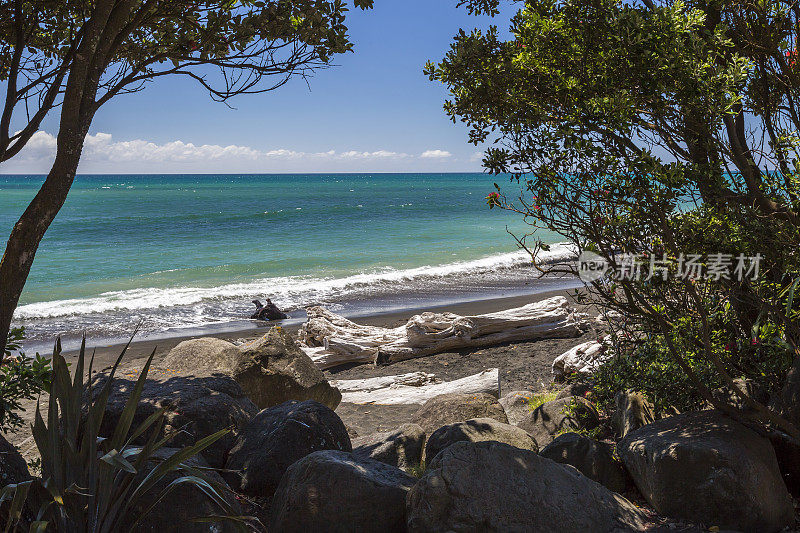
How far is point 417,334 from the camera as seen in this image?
34.3 ft

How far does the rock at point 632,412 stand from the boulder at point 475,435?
0.80 meters

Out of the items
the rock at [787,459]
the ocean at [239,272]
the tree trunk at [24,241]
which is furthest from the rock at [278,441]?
the ocean at [239,272]

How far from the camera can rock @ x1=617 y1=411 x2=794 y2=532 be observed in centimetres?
367

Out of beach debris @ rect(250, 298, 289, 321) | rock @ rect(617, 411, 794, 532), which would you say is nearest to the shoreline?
beach debris @ rect(250, 298, 289, 321)

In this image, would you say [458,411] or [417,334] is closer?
[458,411]

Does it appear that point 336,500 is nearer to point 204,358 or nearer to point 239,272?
point 204,358

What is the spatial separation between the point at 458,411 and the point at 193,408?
99.6 inches

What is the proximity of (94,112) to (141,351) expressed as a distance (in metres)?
7.95

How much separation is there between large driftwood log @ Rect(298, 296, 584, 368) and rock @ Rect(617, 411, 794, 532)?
6.56m

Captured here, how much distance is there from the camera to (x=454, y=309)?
14.5 metres

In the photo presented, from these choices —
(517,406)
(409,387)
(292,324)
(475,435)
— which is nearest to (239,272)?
(292,324)

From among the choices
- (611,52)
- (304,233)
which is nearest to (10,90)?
(611,52)

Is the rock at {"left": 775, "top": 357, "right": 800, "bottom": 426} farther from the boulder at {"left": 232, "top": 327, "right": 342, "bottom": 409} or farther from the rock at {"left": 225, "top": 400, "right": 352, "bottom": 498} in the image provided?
the boulder at {"left": 232, "top": 327, "right": 342, "bottom": 409}

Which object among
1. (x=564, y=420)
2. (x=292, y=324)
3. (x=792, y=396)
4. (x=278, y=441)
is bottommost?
(x=292, y=324)
